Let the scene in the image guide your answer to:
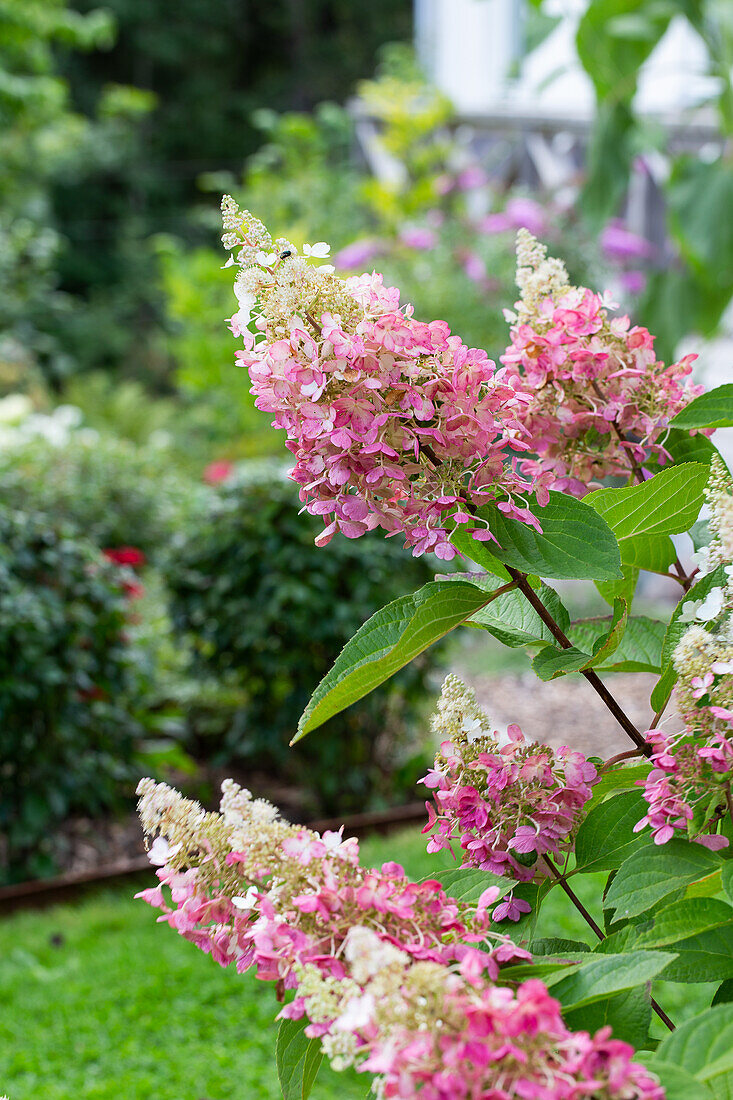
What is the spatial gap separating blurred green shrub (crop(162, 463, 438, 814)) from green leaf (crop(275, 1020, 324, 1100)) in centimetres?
251

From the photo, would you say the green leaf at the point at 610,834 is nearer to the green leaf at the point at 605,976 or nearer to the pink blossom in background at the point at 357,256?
the green leaf at the point at 605,976

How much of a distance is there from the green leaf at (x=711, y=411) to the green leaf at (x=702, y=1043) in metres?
0.42

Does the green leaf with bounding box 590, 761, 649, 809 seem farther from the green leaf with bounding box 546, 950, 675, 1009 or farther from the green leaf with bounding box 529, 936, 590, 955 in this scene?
the green leaf with bounding box 546, 950, 675, 1009

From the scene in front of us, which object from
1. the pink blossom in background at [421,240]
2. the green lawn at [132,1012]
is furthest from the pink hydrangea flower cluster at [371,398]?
the pink blossom in background at [421,240]

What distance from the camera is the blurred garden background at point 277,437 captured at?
3.16 m

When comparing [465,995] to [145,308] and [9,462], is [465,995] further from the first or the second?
[145,308]

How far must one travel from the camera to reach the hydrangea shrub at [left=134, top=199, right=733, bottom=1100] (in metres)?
0.49

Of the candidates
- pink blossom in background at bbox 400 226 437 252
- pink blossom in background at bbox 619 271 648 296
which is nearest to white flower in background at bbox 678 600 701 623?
pink blossom in background at bbox 400 226 437 252

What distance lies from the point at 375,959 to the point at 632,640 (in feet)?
1.76

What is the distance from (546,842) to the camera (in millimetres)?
736

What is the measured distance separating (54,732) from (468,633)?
104 inches

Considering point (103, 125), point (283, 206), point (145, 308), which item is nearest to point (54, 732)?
point (283, 206)

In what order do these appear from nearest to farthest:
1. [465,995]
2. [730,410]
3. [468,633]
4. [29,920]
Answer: [465,995] < [730,410] < [29,920] < [468,633]

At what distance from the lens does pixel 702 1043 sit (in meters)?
0.54
